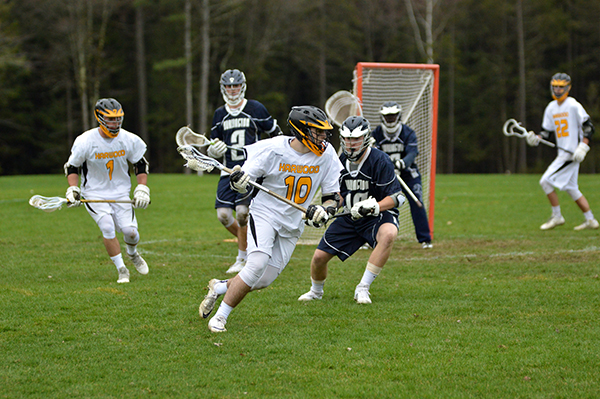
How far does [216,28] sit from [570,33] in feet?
69.9

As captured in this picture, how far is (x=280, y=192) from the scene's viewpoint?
5391mm

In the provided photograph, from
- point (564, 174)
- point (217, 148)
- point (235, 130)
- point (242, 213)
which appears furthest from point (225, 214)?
point (564, 174)

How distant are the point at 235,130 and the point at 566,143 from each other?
6027 millimetres

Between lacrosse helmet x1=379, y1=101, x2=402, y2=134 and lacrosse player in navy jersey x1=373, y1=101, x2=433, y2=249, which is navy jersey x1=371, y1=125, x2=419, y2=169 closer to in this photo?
lacrosse player in navy jersey x1=373, y1=101, x2=433, y2=249

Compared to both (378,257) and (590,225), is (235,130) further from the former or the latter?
(590,225)

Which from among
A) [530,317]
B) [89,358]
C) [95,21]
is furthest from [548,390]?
[95,21]

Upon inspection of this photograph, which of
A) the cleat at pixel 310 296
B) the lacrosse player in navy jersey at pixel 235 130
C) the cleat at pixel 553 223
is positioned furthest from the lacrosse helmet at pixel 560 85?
the cleat at pixel 310 296

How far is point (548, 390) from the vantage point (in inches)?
154

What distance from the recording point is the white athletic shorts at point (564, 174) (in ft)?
36.4

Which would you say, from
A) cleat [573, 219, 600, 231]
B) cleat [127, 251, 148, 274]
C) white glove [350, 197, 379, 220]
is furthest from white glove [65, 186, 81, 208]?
cleat [573, 219, 600, 231]

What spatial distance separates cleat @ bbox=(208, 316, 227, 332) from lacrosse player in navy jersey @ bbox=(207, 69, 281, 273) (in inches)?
108

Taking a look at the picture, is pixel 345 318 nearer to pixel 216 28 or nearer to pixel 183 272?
pixel 183 272

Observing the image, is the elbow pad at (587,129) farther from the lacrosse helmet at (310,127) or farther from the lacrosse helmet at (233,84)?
the lacrosse helmet at (310,127)

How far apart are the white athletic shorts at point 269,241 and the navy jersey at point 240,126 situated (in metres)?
2.80
